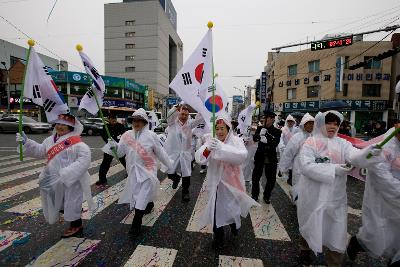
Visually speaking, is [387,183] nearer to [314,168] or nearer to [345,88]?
[314,168]

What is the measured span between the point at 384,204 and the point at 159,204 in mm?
3707

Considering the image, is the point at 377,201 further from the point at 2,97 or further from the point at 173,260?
the point at 2,97

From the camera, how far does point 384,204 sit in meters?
2.79

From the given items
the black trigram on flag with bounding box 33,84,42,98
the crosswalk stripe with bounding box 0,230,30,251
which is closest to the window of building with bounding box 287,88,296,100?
the black trigram on flag with bounding box 33,84,42,98

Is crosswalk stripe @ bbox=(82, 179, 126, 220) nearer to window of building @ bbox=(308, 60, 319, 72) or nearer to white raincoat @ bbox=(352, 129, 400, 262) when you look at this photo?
white raincoat @ bbox=(352, 129, 400, 262)

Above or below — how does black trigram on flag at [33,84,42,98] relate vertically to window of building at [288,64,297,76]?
below

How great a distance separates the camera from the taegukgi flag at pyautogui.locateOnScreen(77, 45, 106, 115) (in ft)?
13.1

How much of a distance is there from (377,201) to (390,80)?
3741cm

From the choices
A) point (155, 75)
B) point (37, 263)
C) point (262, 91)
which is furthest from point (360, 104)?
point (155, 75)

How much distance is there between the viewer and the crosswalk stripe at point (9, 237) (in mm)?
3561

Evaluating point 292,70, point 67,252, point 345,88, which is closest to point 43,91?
point 67,252

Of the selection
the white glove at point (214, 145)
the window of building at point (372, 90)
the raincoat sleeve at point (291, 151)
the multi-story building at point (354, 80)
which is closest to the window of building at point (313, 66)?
the multi-story building at point (354, 80)

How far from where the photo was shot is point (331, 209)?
2850 millimetres

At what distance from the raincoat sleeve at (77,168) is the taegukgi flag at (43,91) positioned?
0.56 metres
